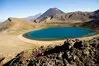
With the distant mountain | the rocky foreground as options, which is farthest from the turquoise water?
the rocky foreground

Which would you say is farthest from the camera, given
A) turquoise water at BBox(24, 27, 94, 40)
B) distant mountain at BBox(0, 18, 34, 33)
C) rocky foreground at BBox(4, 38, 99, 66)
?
distant mountain at BBox(0, 18, 34, 33)

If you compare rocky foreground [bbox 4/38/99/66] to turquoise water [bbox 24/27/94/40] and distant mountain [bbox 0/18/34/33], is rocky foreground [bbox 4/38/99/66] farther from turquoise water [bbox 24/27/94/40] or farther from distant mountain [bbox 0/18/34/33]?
distant mountain [bbox 0/18/34/33]

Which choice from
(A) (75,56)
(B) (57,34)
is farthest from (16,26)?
(A) (75,56)

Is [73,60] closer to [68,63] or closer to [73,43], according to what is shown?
[68,63]

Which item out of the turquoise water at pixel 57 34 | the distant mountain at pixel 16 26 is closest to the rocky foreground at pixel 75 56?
the turquoise water at pixel 57 34

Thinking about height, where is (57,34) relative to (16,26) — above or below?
below

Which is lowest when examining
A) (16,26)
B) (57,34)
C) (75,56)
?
(57,34)

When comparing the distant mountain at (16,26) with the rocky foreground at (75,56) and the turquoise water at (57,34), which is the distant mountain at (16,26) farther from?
the rocky foreground at (75,56)

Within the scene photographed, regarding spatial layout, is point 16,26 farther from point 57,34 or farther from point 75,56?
point 75,56

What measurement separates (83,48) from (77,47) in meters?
1.41

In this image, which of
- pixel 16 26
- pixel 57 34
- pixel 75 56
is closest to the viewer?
pixel 75 56

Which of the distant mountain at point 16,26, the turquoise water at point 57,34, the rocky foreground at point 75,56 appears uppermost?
the rocky foreground at point 75,56

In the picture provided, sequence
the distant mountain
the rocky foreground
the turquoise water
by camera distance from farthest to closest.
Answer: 1. the distant mountain
2. the turquoise water
3. the rocky foreground

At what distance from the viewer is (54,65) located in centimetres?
2497
